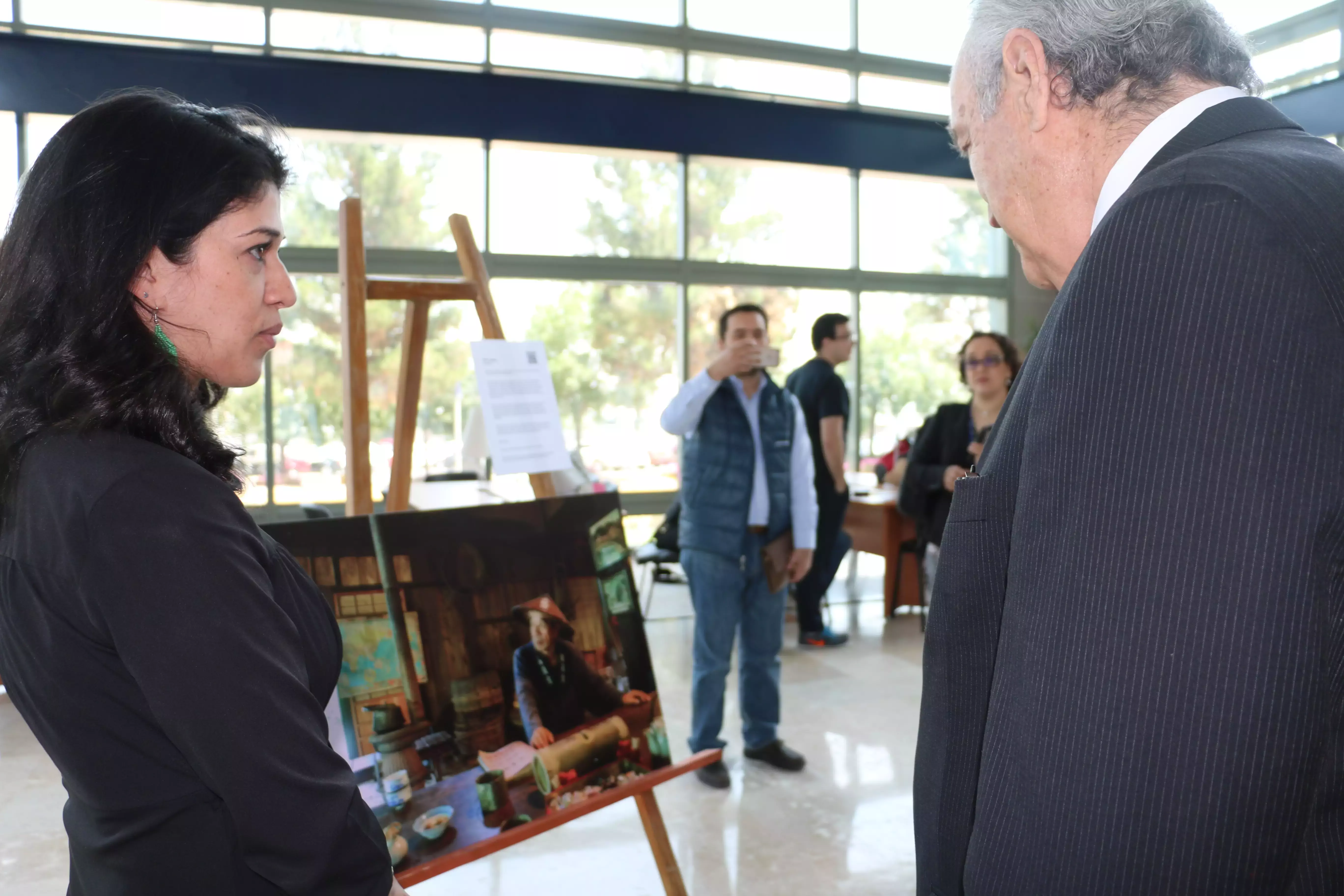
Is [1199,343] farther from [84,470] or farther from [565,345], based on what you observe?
[565,345]

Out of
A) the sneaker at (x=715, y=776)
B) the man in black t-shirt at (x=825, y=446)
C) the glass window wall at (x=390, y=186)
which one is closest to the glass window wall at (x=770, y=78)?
the glass window wall at (x=390, y=186)

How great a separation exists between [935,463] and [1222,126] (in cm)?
434

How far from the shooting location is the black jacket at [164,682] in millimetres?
877

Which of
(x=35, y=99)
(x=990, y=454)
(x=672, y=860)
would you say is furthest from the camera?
(x=35, y=99)

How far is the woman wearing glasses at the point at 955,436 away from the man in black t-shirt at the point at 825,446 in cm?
45

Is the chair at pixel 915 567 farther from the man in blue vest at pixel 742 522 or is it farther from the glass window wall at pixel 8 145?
the glass window wall at pixel 8 145

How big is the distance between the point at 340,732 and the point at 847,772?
2.44 m

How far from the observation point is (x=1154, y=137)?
0.72 metres

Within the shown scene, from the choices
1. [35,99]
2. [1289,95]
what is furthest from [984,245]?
[35,99]

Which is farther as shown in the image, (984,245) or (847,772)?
(984,245)

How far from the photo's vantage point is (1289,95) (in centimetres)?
767

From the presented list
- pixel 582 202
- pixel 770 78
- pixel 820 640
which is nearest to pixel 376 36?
pixel 582 202

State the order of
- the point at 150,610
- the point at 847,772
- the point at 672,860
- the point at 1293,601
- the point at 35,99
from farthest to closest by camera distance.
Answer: the point at 35,99 → the point at 847,772 → the point at 672,860 → the point at 150,610 → the point at 1293,601

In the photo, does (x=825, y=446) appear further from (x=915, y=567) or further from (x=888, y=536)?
(x=915, y=567)
